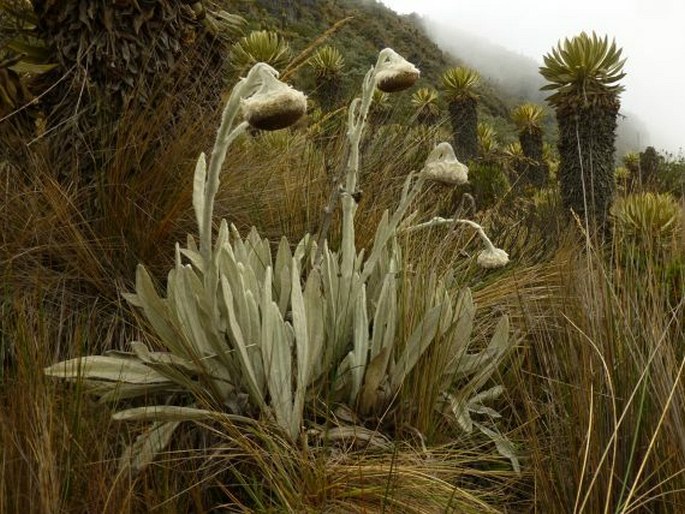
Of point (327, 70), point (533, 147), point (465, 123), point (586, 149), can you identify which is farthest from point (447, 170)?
point (533, 147)

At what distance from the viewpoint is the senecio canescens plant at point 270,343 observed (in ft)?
6.97

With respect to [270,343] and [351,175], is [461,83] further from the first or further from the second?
[270,343]

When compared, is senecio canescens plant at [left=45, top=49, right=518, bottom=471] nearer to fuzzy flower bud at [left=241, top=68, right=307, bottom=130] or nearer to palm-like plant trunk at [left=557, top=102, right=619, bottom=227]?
fuzzy flower bud at [left=241, top=68, right=307, bottom=130]

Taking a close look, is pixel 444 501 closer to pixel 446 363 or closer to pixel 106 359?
pixel 446 363

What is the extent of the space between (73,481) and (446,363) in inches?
47.4

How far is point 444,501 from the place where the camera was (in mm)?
1894

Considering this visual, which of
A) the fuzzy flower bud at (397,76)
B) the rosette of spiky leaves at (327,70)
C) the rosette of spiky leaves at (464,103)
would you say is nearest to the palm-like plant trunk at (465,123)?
the rosette of spiky leaves at (464,103)

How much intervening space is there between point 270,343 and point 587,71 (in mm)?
7748

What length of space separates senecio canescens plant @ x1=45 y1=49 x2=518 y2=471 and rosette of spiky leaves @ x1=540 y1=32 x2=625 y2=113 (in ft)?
23.1

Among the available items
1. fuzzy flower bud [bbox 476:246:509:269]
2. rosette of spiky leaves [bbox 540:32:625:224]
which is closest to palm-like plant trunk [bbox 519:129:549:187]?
rosette of spiky leaves [bbox 540:32:625:224]

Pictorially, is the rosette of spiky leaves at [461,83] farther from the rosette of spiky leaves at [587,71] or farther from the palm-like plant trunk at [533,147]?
the rosette of spiky leaves at [587,71]

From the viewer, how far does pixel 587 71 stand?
8859mm

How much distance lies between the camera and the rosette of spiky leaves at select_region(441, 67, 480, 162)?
1544 centimetres

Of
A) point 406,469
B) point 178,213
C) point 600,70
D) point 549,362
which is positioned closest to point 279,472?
point 406,469
